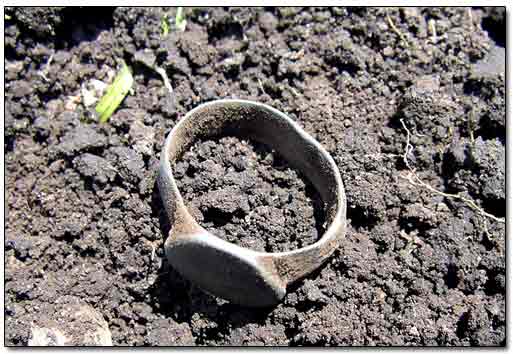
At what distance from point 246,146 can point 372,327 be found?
3.41 ft

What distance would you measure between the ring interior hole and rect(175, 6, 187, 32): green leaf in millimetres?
704

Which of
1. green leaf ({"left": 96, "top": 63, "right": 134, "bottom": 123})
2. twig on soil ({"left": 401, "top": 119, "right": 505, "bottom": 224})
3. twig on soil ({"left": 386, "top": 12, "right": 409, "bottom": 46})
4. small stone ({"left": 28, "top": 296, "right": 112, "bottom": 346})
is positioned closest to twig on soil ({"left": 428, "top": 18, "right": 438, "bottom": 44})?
twig on soil ({"left": 386, "top": 12, "right": 409, "bottom": 46})

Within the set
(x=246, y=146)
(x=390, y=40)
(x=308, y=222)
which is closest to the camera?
(x=308, y=222)

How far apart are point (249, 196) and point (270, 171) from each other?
7.5 inches

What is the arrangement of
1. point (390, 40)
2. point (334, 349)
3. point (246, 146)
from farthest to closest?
point (390, 40), point (246, 146), point (334, 349)

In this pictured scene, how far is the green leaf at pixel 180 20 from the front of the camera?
313 centimetres

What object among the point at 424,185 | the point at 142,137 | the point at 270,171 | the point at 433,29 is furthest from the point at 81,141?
the point at 433,29

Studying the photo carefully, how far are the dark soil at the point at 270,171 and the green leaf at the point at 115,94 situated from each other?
0.05 meters

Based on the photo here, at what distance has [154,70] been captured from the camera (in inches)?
119

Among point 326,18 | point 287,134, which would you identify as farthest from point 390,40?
point 287,134

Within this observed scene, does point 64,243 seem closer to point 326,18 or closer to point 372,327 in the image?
point 372,327

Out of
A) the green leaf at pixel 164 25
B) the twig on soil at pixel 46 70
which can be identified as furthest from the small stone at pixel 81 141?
the green leaf at pixel 164 25

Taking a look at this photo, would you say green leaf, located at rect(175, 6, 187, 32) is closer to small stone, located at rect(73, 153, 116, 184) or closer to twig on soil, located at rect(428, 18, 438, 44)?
small stone, located at rect(73, 153, 116, 184)

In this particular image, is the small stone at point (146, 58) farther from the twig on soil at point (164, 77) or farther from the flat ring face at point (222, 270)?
the flat ring face at point (222, 270)
